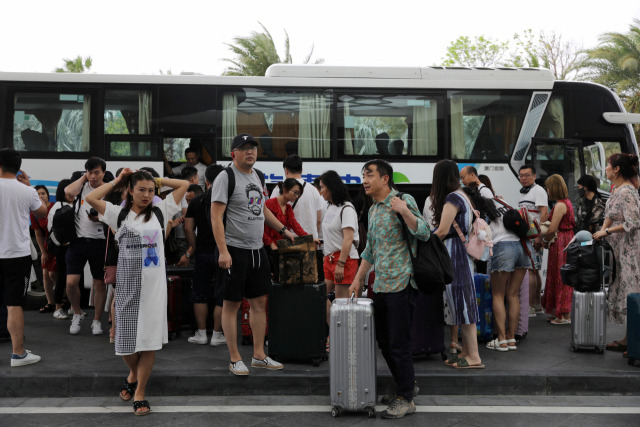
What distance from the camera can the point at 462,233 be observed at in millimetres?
5711

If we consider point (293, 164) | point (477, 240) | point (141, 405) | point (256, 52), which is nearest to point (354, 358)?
point (141, 405)

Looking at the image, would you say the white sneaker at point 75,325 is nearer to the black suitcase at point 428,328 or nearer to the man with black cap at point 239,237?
the man with black cap at point 239,237

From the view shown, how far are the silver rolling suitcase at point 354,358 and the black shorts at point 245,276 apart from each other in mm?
1076

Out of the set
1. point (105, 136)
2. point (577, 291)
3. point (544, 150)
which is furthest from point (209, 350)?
point (544, 150)

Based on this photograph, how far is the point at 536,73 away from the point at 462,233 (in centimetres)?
628

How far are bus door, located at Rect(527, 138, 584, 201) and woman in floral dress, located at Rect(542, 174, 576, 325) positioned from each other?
275 cm

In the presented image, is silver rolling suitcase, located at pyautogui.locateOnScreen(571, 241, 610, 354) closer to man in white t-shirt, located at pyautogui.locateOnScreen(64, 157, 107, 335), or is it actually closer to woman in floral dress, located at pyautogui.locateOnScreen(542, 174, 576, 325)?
woman in floral dress, located at pyautogui.locateOnScreen(542, 174, 576, 325)

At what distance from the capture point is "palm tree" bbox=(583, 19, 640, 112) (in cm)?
2473

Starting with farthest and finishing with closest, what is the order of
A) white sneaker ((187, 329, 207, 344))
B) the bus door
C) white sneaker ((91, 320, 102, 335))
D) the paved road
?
the bus door → white sneaker ((91, 320, 102, 335)) → white sneaker ((187, 329, 207, 344)) → the paved road

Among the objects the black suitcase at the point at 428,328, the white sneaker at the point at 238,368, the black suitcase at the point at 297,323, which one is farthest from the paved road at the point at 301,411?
the black suitcase at the point at 428,328

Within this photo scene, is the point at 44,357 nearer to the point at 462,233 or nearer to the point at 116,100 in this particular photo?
the point at 462,233

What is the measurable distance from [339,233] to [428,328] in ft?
4.09

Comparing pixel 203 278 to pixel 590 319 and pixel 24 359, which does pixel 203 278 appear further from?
pixel 590 319

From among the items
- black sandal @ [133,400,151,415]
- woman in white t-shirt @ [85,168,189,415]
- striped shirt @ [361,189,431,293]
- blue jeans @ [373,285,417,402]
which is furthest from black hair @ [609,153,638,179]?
black sandal @ [133,400,151,415]
